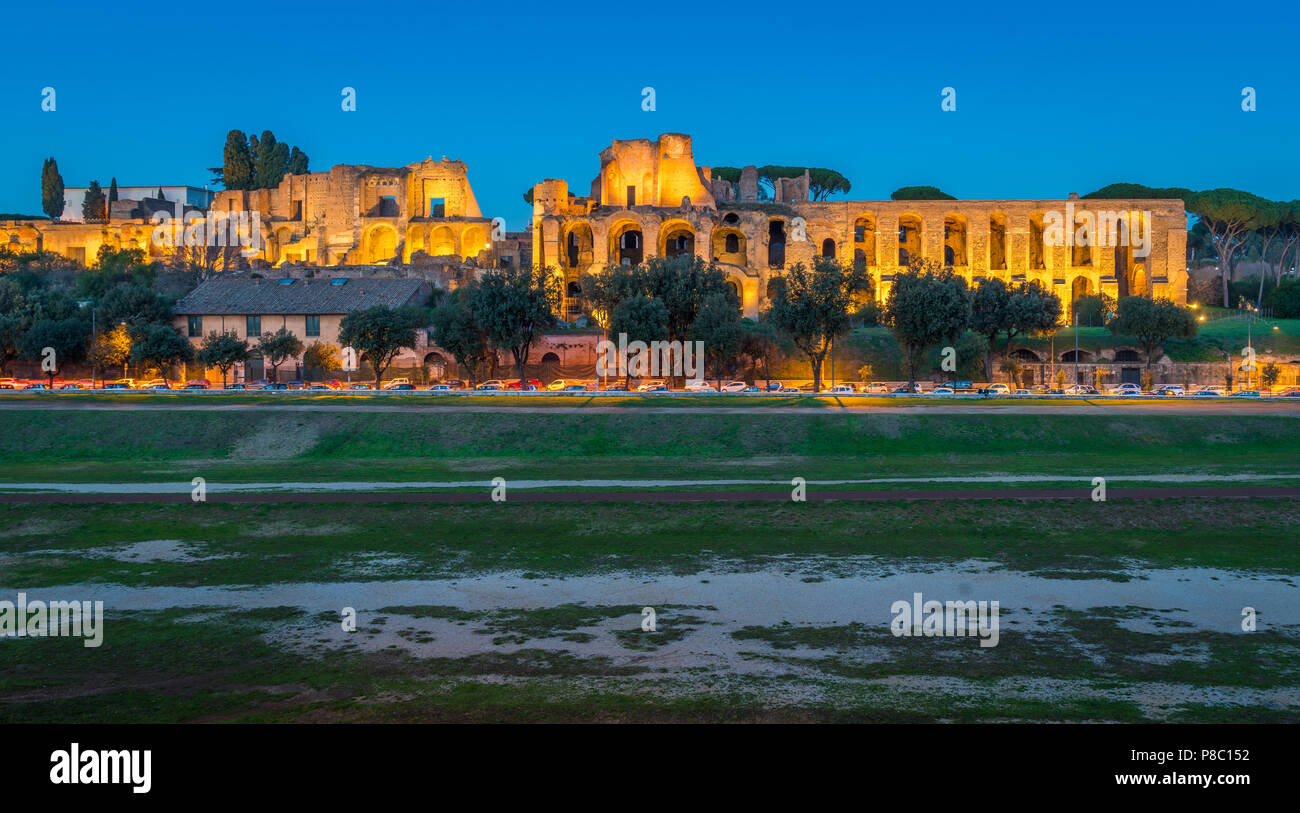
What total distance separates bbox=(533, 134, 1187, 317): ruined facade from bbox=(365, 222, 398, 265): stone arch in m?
15.5

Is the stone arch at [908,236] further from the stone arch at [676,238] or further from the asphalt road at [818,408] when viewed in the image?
the asphalt road at [818,408]

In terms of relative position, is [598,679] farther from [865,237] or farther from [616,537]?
[865,237]

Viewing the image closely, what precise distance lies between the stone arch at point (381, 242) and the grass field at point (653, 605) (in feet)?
216

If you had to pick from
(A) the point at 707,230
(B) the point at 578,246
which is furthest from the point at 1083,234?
(B) the point at 578,246

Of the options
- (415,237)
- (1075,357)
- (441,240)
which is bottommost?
(1075,357)

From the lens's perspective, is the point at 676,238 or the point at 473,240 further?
the point at 473,240

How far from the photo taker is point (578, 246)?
8875 cm

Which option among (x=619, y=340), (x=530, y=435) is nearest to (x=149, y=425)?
(x=530, y=435)

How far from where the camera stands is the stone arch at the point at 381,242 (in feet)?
308

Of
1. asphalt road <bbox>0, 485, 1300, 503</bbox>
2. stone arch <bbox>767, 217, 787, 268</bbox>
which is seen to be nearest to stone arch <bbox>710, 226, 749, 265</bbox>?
stone arch <bbox>767, 217, 787, 268</bbox>

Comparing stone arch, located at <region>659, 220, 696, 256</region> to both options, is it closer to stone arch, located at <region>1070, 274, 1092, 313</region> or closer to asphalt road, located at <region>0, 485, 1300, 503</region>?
stone arch, located at <region>1070, 274, 1092, 313</region>

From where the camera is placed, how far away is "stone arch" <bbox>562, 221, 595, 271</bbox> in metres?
86.7

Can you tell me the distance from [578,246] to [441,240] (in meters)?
13.8
